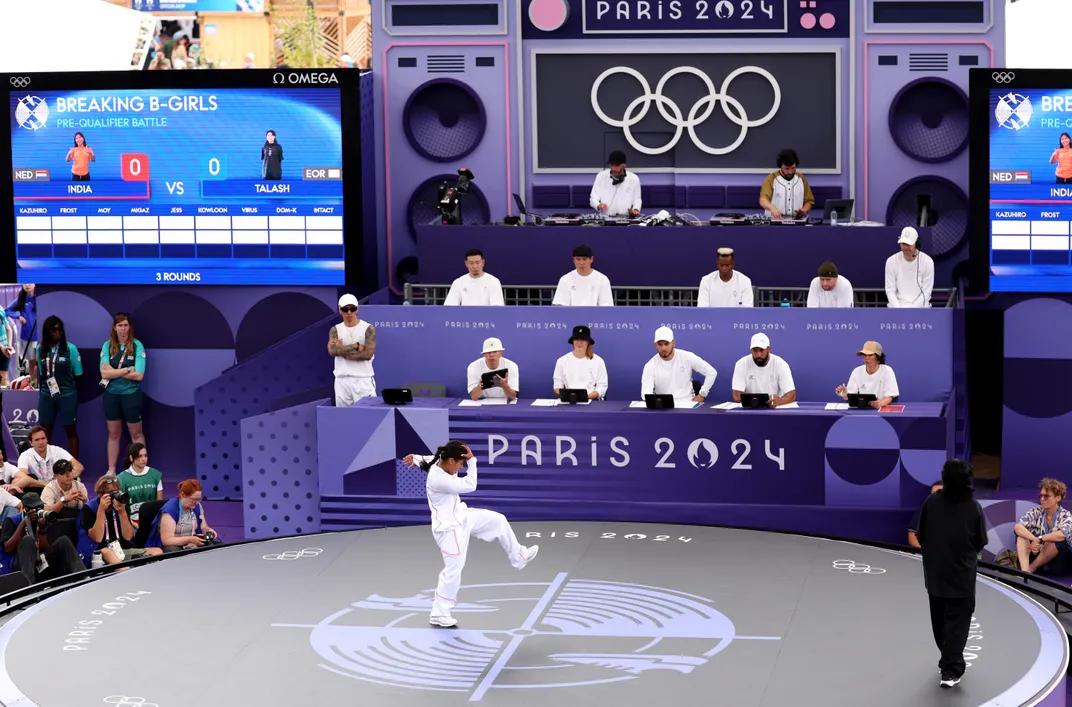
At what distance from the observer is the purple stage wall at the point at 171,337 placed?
18.4m

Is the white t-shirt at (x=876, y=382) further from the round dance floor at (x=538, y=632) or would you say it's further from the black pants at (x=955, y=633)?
the black pants at (x=955, y=633)

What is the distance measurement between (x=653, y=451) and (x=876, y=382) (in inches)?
81.0

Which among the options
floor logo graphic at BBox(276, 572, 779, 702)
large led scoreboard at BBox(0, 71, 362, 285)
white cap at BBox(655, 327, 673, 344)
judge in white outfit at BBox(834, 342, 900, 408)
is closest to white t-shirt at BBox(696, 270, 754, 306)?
white cap at BBox(655, 327, 673, 344)

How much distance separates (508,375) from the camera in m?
15.0

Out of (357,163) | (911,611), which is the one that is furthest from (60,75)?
(911,611)

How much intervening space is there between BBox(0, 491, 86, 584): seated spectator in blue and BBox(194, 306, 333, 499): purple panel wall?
363cm

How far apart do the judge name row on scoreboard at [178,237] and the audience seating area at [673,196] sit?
238 cm

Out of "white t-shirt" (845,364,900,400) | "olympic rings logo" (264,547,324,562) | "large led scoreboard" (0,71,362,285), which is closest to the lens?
"olympic rings logo" (264,547,324,562)

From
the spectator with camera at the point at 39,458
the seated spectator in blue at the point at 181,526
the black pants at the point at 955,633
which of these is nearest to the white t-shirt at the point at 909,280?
the black pants at the point at 955,633

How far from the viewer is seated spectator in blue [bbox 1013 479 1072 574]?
13.3 m

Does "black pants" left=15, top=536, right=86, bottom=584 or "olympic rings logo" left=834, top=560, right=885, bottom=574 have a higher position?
"black pants" left=15, top=536, right=86, bottom=584

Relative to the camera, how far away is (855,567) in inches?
499

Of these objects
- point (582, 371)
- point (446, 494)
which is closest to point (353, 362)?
point (582, 371)

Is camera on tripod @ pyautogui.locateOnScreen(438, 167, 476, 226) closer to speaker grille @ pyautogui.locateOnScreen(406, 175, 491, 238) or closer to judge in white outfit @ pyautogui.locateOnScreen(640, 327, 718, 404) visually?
speaker grille @ pyautogui.locateOnScreen(406, 175, 491, 238)
